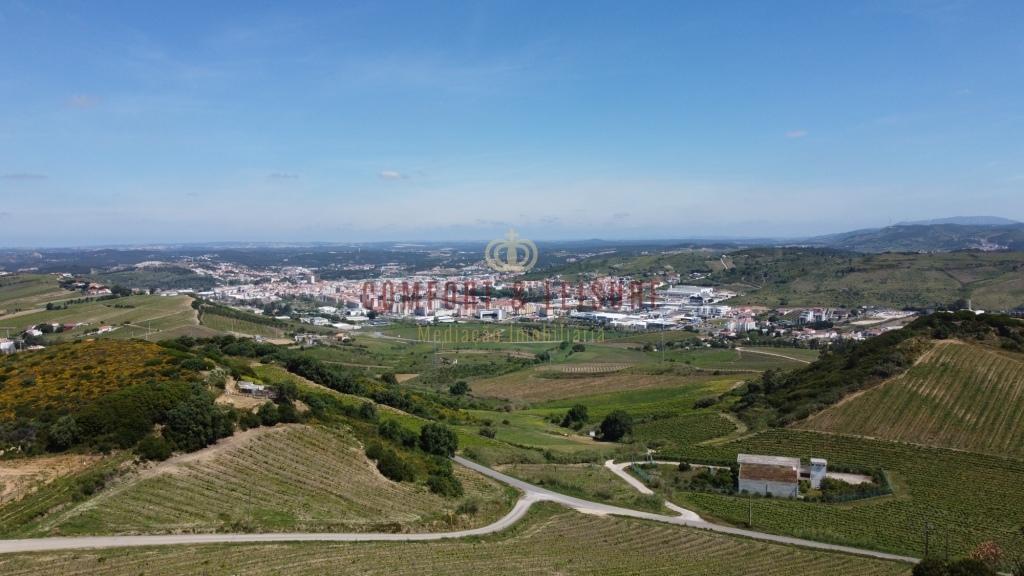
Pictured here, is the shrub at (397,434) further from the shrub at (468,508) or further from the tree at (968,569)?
the tree at (968,569)

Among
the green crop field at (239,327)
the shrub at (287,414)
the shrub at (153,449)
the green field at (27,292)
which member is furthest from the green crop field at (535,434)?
the green field at (27,292)

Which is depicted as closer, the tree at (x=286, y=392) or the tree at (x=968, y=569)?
the tree at (x=968, y=569)

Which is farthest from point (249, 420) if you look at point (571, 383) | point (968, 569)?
point (571, 383)

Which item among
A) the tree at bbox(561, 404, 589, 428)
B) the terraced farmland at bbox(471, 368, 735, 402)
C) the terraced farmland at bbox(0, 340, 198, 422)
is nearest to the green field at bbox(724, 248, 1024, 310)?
the terraced farmland at bbox(471, 368, 735, 402)

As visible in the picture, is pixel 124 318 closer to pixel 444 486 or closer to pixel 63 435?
pixel 63 435

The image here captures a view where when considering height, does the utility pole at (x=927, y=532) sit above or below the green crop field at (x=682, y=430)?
above

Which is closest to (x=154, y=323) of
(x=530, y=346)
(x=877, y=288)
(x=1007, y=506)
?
(x=530, y=346)
